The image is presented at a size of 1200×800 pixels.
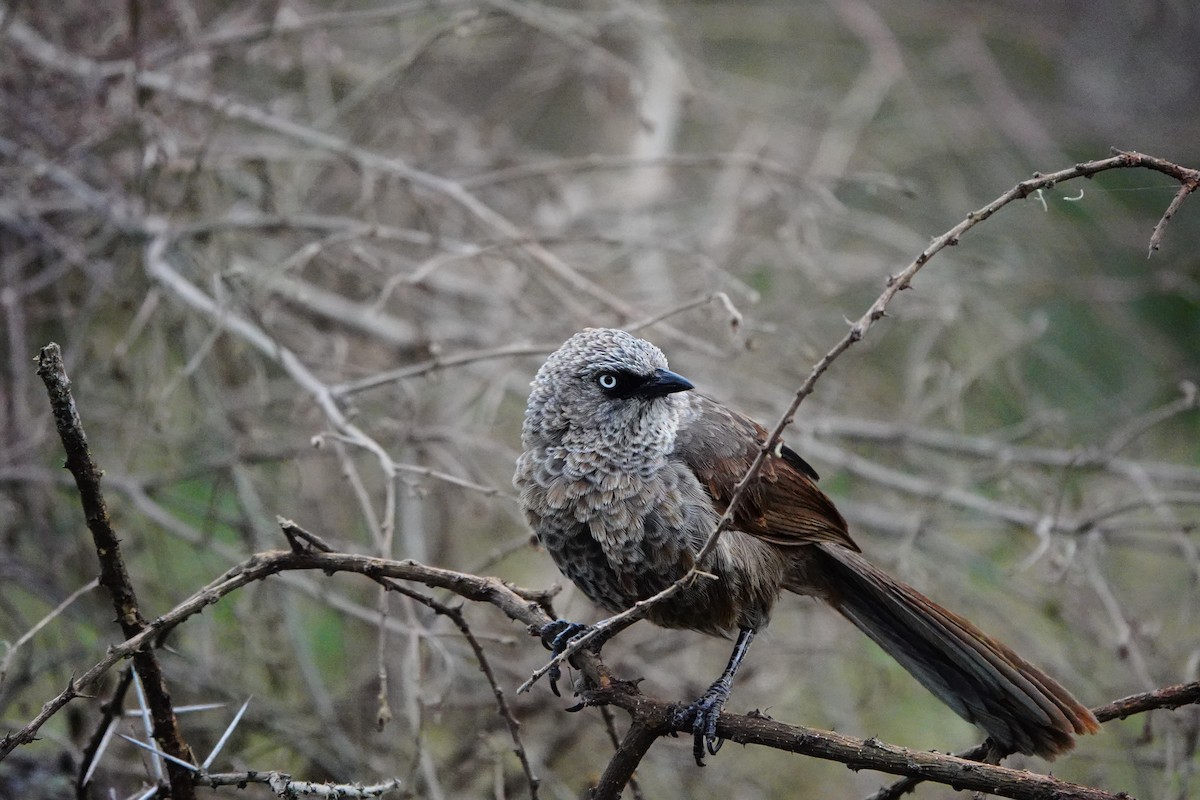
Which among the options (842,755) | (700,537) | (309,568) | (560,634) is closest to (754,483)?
(700,537)

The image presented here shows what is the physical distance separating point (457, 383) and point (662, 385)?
2510 millimetres

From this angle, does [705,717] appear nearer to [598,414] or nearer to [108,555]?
[598,414]

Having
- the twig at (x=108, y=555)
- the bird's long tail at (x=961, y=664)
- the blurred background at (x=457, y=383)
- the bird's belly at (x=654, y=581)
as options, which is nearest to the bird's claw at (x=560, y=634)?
the bird's belly at (x=654, y=581)

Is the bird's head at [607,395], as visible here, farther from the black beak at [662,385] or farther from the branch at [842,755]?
the branch at [842,755]

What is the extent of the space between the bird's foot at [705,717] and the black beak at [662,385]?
2.73ft

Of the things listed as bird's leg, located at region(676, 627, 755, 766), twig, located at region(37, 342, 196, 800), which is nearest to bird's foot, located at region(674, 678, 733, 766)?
bird's leg, located at region(676, 627, 755, 766)

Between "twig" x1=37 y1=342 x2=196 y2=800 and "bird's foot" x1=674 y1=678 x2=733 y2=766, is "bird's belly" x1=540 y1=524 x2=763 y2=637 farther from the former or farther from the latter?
"twig" x1=37 y1=342 x2=196 y2=800

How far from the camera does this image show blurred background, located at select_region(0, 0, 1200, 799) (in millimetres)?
4035

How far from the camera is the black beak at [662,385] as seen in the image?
127 inches

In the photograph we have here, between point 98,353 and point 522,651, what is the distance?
2361 millimetres

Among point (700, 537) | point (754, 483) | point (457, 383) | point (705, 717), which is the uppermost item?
point (457, 383)

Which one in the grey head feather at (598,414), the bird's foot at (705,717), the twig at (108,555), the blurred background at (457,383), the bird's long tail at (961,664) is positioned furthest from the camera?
the blurred background at (457,383)

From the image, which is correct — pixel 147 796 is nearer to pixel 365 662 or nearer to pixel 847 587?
pixel 847 587

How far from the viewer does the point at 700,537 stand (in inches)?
119
